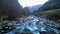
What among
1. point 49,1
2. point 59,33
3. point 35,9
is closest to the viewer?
point 59,33

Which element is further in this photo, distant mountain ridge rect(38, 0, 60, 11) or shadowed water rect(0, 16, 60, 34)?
distant mountain ridge rect(38, 0, 60, 11)

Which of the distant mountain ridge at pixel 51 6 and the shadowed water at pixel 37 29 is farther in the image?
the distant mountain ridge at pixel 51 6

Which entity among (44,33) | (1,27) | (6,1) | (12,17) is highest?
(6,1)

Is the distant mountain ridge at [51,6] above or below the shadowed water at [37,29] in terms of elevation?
above

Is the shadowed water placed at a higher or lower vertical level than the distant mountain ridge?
lower

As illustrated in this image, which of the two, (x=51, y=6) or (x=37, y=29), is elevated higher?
(x=51, y=6)

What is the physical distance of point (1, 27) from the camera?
255cm

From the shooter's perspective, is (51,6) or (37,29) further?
(51,6)

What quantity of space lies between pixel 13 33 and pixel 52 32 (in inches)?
36.1

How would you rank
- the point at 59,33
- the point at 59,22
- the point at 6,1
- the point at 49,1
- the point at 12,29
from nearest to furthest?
the point at 59,33
the point at 12,29
the point at 59,22
the point at 6,1
the point at 49,1

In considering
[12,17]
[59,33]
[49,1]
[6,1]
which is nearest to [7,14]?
[12,17]

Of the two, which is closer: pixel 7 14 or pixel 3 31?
pixel 3 31

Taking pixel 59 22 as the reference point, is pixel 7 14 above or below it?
above

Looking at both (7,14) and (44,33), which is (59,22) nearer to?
(44,33)
